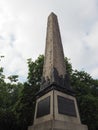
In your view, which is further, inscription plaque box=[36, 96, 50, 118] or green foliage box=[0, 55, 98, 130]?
green foliage box=[0, 55, 98, 130]

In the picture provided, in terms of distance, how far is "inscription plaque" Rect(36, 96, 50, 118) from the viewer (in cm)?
917

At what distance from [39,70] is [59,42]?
23.4 feet

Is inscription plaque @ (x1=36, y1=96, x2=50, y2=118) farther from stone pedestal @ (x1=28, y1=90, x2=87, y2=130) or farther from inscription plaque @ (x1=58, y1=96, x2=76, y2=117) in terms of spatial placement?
inscription plaque @ (x1=58, y1=96, x2=76, y2=117)

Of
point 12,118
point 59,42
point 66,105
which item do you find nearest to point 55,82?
point 66,105

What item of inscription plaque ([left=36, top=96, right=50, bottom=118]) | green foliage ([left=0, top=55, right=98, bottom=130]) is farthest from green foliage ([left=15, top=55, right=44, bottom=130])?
inscription plaque ([left=36, top=96, right=50, bottom=118])

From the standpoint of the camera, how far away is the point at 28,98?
1769cm

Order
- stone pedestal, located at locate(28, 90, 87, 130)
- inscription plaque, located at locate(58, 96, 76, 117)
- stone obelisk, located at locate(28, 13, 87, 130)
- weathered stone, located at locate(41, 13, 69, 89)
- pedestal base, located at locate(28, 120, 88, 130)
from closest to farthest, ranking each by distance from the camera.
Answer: pedestal base, located at locate(28, 120, 88, 130) → stone pedestal, located at locate(28, 90, 87, 130) → stone obelisk, located at locate(28, 13, 87, 130) → inscription plaque, located at locate(58, 96, 76, 117) → weathered stone, located at locate(41, 13, 69, 89)

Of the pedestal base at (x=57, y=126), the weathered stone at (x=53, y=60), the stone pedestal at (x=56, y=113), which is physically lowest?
the pedestal base at (x=57, y=126)

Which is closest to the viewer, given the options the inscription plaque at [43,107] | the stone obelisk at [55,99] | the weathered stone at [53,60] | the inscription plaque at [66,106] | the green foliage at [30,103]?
the stone obelisk at [55,99]

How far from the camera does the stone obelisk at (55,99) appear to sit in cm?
860

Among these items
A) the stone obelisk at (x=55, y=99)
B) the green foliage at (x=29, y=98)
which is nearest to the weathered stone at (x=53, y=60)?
the stone obelisk at (x=55, y=99)

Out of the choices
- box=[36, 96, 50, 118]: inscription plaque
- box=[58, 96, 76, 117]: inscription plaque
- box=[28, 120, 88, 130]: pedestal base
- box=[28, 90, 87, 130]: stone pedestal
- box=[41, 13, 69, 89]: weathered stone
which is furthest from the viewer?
box=[41, 13, 69, 89]: weathered stone

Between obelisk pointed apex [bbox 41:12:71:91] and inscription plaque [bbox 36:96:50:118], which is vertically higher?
obelisk pointed apex [bbox 41:12:71:91]

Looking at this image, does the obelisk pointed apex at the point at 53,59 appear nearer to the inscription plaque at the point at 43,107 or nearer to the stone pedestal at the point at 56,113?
the stone pedestal at the point at 56,113
